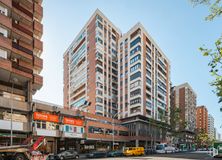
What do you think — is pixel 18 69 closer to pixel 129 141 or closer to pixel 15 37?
pixel 15 37

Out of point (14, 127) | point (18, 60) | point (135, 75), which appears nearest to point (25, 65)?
point (18, 60)

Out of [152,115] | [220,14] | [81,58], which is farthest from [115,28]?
[220,14]

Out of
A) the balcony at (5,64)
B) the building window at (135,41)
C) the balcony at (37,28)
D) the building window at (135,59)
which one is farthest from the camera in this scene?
the building window at (135,41)

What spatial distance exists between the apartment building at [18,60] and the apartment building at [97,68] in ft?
139

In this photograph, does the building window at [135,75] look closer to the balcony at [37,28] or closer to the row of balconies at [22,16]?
the row of balconies at [22,16]

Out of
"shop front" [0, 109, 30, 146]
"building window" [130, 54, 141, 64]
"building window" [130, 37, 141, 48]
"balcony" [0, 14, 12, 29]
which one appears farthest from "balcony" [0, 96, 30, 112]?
"building window" [130, 37, 141, 48]

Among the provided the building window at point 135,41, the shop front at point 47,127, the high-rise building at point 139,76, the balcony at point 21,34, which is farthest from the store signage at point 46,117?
the building window at point 135,41

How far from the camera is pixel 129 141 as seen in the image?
7831 cm

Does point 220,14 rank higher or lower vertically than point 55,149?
higher

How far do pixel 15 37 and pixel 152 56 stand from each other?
60.4m

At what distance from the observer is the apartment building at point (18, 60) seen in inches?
1415

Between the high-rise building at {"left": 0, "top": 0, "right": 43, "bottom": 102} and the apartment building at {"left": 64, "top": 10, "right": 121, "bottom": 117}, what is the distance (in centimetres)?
4202

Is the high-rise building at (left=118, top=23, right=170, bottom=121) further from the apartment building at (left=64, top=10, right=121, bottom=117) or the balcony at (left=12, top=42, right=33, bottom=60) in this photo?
the balcony at (left=12, top=42, right=33, bottom=60)

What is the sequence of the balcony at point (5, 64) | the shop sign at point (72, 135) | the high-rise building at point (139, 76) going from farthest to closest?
1. the high-rise building at point (139, 76)
2. the shop sign at point (72, 135)
3. the balcony at point (5, 64)
